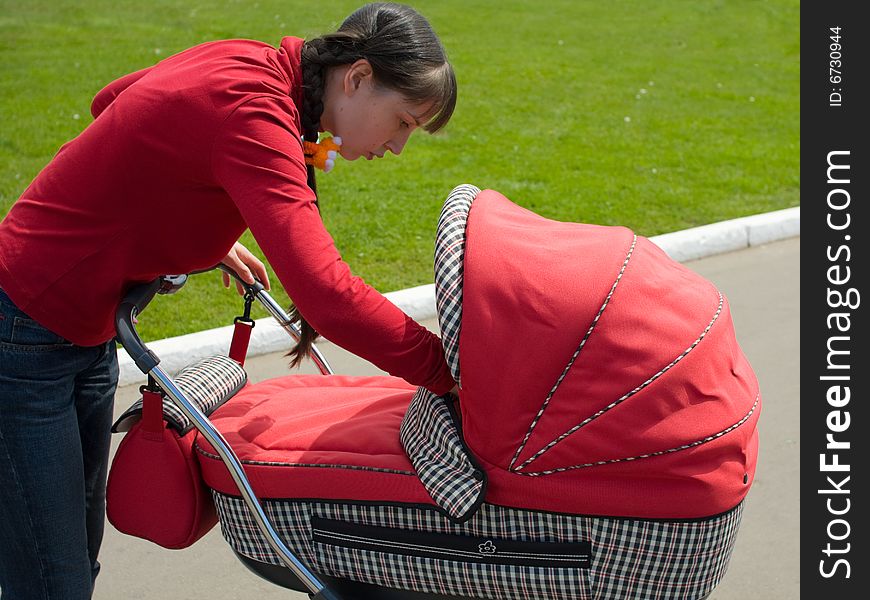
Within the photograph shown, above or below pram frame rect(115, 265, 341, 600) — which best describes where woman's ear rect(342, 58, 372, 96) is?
above

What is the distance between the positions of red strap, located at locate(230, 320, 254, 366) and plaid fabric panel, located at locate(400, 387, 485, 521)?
0.67 metres

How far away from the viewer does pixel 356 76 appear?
7.32 ft

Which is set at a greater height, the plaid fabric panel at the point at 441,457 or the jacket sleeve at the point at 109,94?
the jacket sleeve at the point at 109,94

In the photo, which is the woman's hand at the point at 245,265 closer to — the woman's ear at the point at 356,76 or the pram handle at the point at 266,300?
the pram handle at the point at 266,300

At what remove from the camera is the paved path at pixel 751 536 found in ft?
11.2

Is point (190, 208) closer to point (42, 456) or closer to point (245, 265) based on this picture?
point (42, 456)

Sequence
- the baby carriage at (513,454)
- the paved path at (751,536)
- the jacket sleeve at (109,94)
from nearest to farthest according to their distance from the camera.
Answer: the baby carriage at (513,454), the jacket sleeve at (109,94), the paved path at (751,536)

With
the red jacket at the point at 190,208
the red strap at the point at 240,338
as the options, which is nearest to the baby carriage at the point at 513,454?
the red jacket at the point at 190,208

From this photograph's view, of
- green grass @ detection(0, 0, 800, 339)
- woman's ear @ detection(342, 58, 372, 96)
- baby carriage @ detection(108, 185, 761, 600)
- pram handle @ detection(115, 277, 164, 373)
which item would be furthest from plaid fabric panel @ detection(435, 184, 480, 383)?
green grass @ detection(0, 0, 800, 339)

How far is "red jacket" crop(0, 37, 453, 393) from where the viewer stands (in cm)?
202

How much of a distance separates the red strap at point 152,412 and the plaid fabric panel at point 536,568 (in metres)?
0.26

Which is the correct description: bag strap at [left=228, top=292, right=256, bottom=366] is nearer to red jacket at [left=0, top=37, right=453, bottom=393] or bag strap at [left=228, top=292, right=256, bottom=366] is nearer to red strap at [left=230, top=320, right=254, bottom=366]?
red strap at [left=230, top=320, right=254, bottom=366]
